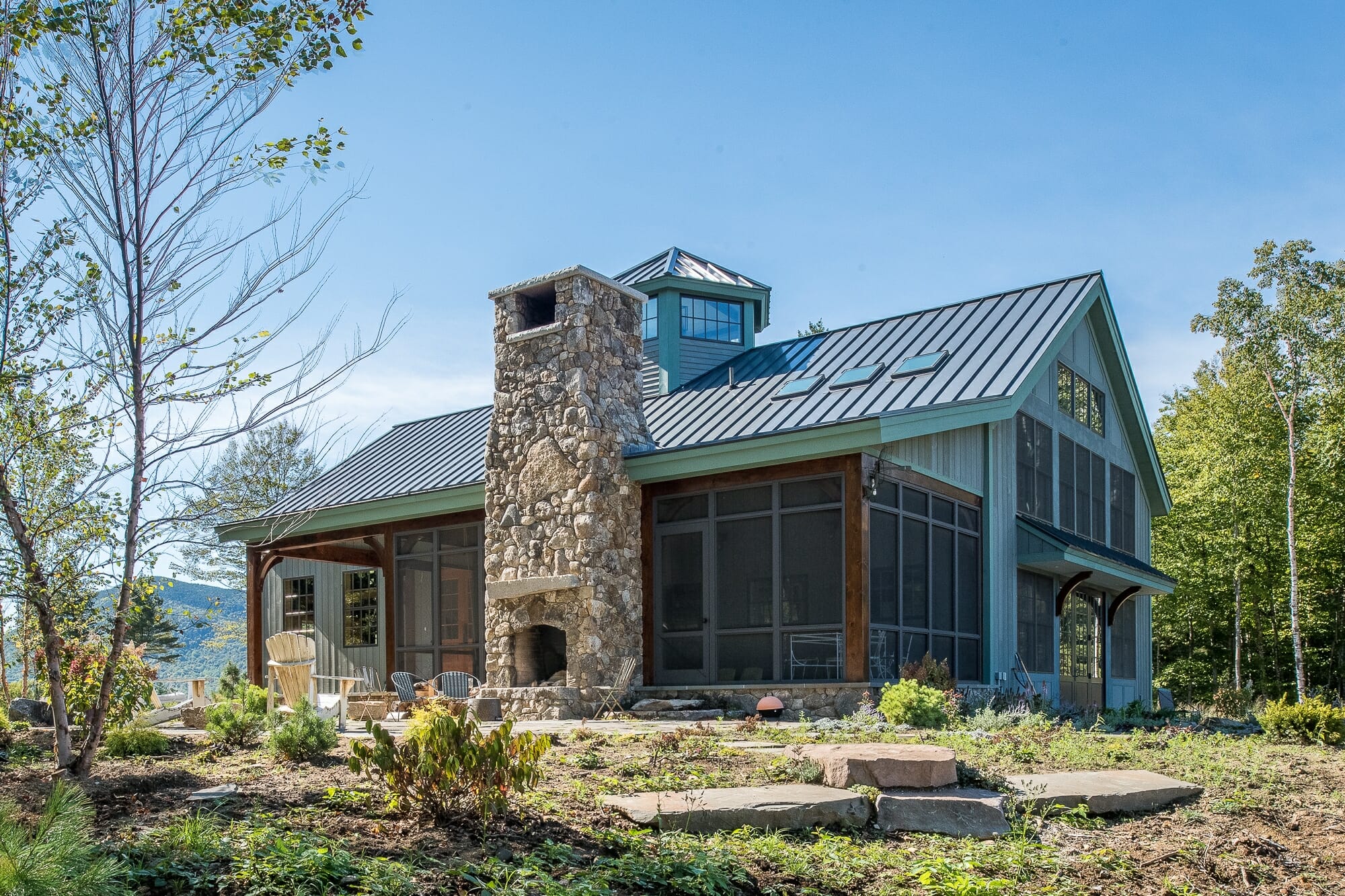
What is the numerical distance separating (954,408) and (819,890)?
339 inches

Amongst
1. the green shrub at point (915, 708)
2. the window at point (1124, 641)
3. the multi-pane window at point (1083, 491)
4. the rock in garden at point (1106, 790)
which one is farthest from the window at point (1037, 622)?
the rock in garden at point (1106, 790)

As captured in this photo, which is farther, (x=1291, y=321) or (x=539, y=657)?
(x=1291, y=321)

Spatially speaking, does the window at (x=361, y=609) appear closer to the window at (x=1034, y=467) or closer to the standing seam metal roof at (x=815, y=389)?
the standing seam metal roof at (x=815, y=389)

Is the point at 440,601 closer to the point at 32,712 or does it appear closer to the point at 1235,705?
the point at 32,712

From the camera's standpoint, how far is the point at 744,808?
5.85 m

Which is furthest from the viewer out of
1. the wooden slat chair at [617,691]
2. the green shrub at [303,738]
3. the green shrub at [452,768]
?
the wooden slat chair at [617,691]

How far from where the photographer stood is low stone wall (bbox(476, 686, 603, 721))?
1291cm

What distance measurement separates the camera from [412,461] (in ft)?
59.3

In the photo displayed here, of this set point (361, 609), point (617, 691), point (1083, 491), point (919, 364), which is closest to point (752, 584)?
point (617, 691)

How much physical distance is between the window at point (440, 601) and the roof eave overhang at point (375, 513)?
15.8 inches

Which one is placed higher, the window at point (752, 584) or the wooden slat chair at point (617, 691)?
the window at point (752, 584)

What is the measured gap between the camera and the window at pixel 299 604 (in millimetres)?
19938

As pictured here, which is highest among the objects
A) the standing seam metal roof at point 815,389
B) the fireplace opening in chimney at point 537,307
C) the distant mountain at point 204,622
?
the fireplace opening in chimney at point 537,307

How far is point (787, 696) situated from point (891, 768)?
20.1 feet
